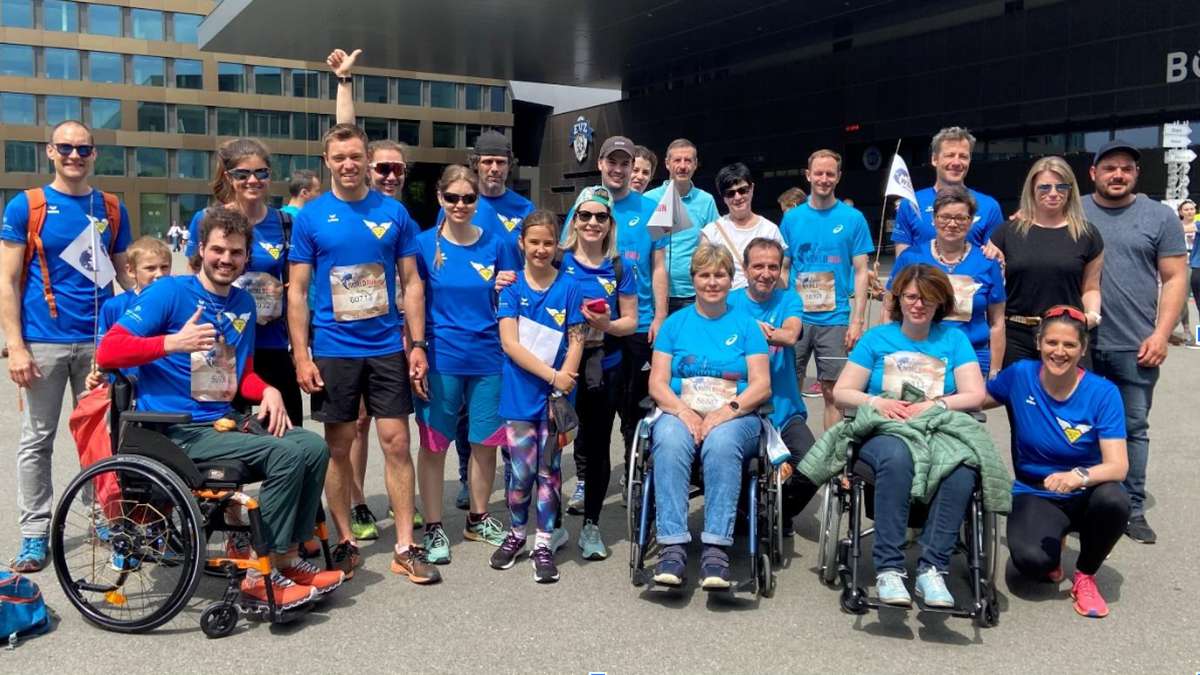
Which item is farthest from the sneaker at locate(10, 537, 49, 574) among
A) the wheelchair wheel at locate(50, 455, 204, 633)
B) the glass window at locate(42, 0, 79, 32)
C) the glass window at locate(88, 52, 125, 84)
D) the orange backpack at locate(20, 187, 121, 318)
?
the glass window at locate(42, 0, 79, 32)

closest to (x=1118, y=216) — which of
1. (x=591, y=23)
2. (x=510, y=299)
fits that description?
(x=510, y=299)

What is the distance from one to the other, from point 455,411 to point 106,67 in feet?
213

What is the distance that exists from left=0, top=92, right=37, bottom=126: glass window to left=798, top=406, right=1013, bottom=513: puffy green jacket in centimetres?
6501

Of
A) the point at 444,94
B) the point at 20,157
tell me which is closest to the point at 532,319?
the point at 444,94

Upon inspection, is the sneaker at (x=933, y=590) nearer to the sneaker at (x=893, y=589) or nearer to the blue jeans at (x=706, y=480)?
the sneaker at (x=893, y=589)

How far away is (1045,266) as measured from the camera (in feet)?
15.4

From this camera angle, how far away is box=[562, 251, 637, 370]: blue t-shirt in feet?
14.7

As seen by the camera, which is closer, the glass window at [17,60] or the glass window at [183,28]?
the glass window at [17,60]

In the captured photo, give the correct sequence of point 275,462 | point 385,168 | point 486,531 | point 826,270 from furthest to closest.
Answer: point 826,270
point 486,531
point 385,168
point 275,462

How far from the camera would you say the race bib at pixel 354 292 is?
4.14 metres

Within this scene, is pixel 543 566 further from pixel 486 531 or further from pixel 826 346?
pixel 826 346

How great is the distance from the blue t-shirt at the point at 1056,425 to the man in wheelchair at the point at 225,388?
9.51ft

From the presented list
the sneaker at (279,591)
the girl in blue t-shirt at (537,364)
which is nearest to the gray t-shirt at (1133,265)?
the girl in blue t-shirt at (537,364)

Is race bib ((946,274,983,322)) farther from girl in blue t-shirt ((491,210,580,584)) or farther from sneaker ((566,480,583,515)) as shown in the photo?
sneaker ((566,480,583,515))
